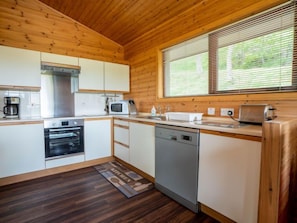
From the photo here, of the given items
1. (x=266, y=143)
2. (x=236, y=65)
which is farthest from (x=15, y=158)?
(x=236, y=65)

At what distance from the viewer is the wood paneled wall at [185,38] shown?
5.39ft

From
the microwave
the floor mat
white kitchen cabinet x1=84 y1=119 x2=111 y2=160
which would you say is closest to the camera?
the floor mat

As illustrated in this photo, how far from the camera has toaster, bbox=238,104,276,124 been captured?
60.3 inches

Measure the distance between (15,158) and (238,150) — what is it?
2795 millimetres

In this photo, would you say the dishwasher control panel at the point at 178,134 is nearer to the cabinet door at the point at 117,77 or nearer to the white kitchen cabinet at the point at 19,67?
the cabinet door at the point at 117,77

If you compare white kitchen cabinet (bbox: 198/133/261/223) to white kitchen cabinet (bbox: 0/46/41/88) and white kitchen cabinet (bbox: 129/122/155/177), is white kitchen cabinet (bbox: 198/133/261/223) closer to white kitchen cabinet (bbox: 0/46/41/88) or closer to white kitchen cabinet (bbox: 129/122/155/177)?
white kitchen cabinet (bbox: 129/122/155/177)

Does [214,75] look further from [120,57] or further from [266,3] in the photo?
[120,57]

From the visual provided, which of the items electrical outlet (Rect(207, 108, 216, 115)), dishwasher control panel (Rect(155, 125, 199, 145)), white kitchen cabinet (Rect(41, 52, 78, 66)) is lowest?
dishwasher control panel (Rect(155, 125, 199, 145))

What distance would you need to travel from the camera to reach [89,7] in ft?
9.35

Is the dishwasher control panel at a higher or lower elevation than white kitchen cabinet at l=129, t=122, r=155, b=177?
higher

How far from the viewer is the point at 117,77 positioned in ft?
11.7

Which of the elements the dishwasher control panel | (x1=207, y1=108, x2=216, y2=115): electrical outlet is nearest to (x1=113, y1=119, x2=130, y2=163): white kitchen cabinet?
the dishwasher control panel

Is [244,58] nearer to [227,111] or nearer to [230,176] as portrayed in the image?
[227,111]

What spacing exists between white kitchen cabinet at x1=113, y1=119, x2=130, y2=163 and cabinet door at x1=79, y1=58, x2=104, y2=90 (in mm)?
820
